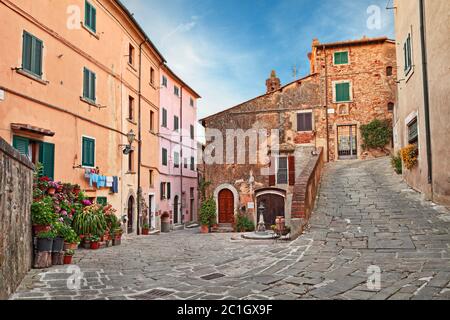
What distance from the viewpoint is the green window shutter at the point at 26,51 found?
895 cm

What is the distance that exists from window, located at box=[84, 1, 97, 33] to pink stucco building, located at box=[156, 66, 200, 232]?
305 inches

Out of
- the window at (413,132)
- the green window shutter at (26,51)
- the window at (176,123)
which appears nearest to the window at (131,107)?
the green window shutter at (26,51)

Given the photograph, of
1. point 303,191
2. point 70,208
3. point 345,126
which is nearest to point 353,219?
point 303,191

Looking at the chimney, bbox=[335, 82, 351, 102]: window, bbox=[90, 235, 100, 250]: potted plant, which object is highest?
the chimney

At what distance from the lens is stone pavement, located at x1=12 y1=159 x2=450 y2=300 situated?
4.75 metres

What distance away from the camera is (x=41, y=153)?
9438 millimetres

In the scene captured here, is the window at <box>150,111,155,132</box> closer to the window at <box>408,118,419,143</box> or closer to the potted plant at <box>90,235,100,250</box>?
the potted plant at <box>90,235,100,250</box>

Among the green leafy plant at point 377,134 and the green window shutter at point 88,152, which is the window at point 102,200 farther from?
the green leafy plant at point 377,134

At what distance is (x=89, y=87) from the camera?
1212 cm

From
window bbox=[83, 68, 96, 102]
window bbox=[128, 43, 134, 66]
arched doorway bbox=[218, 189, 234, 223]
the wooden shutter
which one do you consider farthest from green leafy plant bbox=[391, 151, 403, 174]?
window bbox=[128, 43, 134, 66]

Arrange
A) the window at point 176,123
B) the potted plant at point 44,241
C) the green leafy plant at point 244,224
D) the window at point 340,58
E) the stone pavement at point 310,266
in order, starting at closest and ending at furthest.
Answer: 1. the stone pavement at point 310,266
2. the potted plant at point 44,241
3. the green leafy plant at point 244,224
4. the window at point 340,58
5. the window at point 176,123

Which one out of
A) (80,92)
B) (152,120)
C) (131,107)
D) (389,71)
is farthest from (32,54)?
(389,71)

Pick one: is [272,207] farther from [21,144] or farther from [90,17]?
[21,144]

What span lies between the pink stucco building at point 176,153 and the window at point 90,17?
775 cm
